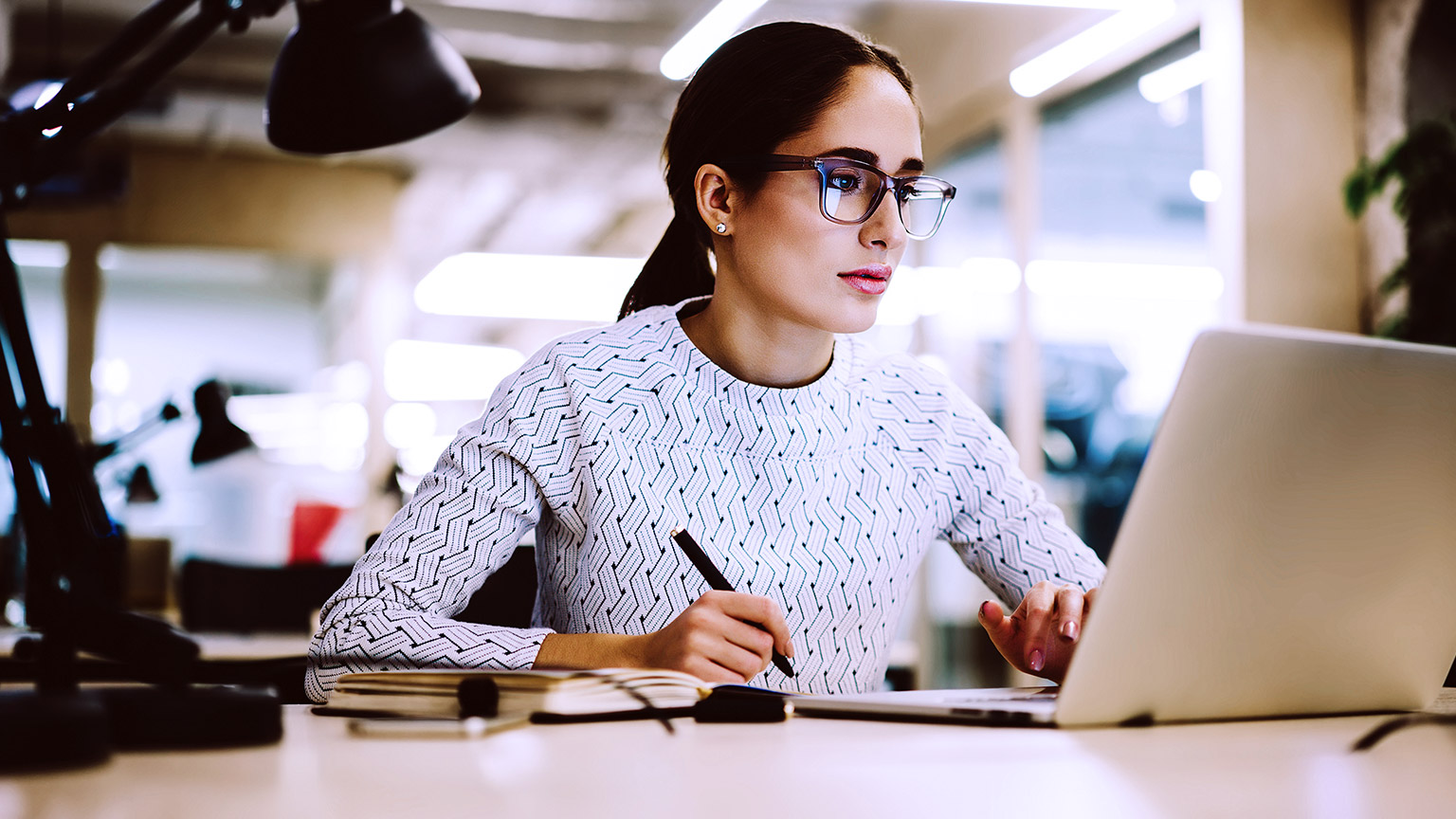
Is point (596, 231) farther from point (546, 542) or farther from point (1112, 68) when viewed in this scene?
point (546, 542)

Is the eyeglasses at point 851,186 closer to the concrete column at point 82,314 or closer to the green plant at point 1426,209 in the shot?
the green plant at point 1426,209

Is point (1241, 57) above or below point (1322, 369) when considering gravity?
above

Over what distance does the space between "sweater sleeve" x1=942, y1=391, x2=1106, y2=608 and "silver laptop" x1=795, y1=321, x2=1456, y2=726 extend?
0.60 metres

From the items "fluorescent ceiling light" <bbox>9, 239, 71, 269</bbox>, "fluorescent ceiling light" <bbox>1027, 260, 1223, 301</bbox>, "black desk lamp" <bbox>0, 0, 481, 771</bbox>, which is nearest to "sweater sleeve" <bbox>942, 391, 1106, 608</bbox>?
"black desk lamp" <bbox>0, 0, 481, 771</bbox>

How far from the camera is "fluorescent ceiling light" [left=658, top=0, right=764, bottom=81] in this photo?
418cm

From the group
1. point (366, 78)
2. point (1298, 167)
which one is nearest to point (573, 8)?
point (1298, 167)

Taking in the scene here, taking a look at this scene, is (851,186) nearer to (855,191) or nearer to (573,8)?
(855,191)

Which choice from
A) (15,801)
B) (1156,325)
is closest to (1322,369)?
(15,801)

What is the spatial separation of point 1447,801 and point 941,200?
1077mm

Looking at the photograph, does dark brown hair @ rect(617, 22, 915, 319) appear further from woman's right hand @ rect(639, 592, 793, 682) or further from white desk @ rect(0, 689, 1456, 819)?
white desk @ rect(0, 689, 1456, 819)

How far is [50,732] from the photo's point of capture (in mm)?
645

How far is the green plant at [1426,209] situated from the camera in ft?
10.4

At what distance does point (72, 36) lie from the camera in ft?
20.7

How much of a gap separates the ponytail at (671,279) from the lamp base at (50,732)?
1.17 m
